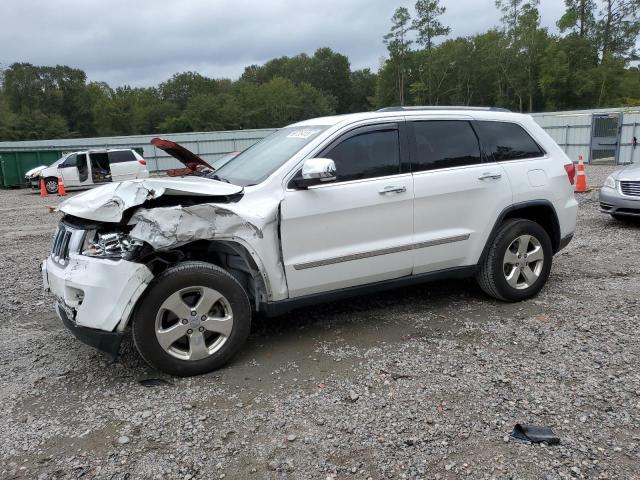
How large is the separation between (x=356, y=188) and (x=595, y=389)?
→ 212 centimetres

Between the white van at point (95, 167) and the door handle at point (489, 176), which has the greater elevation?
the door handle at point (489, 176)

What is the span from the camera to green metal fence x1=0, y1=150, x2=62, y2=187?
2166 cm

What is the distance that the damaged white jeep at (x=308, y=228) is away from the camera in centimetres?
334

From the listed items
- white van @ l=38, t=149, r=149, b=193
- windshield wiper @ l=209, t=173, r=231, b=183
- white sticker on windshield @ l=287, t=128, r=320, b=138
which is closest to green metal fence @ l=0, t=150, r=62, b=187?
white van @ l=38, t=149, r=149, b=193

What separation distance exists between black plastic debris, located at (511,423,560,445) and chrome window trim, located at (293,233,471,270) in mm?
1649

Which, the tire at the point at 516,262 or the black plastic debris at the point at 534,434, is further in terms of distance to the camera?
the tire at the point at 516,262

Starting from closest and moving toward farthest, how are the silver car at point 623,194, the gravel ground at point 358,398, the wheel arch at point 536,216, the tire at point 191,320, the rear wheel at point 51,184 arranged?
the gravel ground at point 358,398 → the tire at point 191,320 → the wheel arch at point 536,216 → the silver car at point 623,194 → the rear wheel at point 51,184

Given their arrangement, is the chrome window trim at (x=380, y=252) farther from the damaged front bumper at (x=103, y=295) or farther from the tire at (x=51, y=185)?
the tire at (x=51, y=185)

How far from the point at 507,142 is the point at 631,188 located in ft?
14.7

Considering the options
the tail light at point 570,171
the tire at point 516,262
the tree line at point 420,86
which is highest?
the tree line at point 420,86

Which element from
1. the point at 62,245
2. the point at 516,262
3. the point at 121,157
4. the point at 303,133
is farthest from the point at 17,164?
the point at 516,262

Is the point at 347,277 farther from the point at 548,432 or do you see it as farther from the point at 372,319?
the point at 548,432

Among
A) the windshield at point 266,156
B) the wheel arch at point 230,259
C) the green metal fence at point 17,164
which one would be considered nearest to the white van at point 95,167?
the green metal fence at point 17,164

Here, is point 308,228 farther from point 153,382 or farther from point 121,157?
point 121,157
